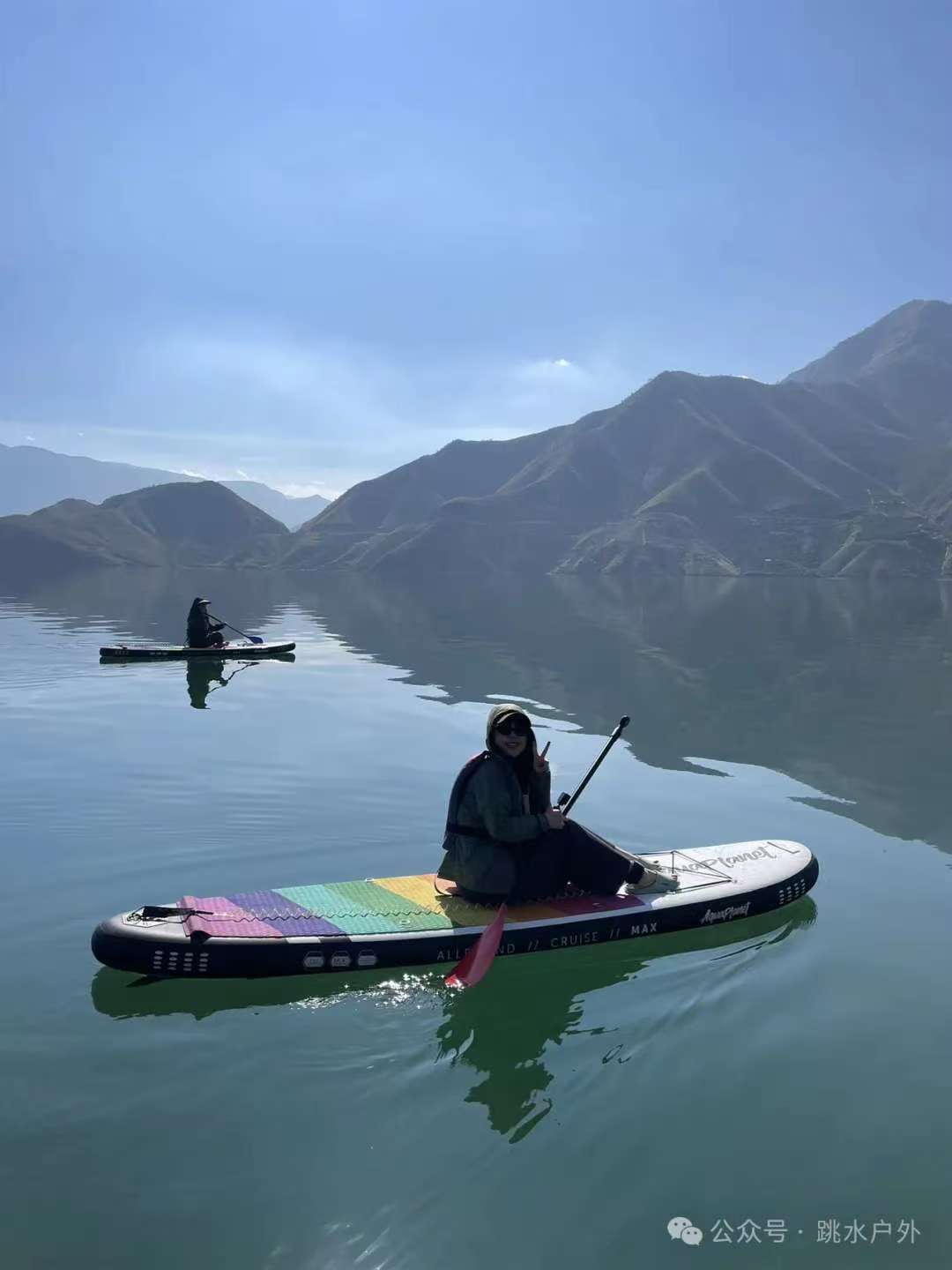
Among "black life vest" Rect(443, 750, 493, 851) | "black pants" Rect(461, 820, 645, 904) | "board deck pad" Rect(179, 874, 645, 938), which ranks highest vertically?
"black life vest" Rect(443, 750, 493, 851)

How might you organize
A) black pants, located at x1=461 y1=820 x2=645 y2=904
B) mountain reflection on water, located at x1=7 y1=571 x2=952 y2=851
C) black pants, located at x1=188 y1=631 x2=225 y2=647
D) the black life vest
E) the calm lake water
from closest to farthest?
the calm lake water
the black life vest
black pants, located at x1=461 y1=820 x2=645 y2=904
mountain reflection on water, located at x1=7 y1=571 x2=952 y2=851
black pants, located at x1=188 y1=631 x2=225 y2=647

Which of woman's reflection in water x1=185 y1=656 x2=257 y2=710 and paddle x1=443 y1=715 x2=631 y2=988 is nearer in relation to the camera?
paddle x1=443 y1=715 x2=631 y2=988

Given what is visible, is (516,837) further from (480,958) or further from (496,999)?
(496,999)

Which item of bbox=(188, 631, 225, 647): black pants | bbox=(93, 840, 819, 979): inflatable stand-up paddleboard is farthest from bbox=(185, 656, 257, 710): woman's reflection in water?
bbox=(93, 840, 819, 979): inflatable stand-up paddleboard

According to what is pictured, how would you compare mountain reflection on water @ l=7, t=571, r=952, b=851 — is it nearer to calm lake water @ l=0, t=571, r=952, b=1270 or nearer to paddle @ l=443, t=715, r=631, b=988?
calm lake water @ l=0, t=571, r=952, b=1270

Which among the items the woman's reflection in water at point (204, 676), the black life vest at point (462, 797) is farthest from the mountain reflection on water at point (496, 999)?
the woman's reflection in water at point (204, 676)

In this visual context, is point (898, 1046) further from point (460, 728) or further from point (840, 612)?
point (840, 612)

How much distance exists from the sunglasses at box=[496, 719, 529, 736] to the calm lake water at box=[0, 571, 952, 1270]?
2.48 metres

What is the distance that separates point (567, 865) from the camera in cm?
1047

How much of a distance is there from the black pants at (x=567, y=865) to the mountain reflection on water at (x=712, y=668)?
269 inches

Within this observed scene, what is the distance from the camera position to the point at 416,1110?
23.4 feet

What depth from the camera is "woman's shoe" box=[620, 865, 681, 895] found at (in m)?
10.6

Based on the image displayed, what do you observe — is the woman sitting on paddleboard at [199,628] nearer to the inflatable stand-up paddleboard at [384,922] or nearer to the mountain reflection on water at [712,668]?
the mountain reflection on water at [712,668]

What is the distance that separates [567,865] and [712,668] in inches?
1057
